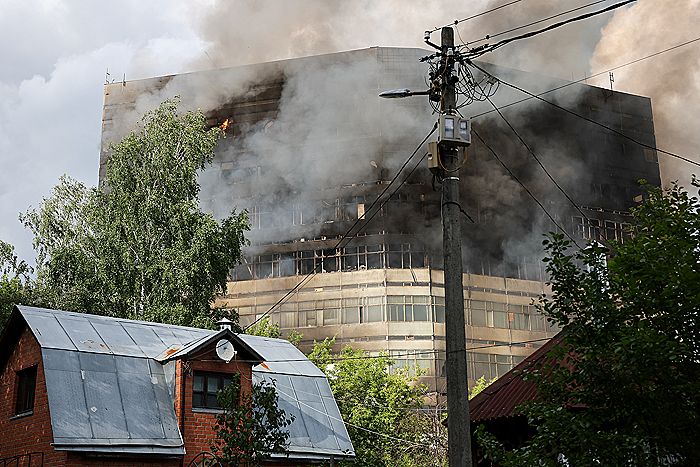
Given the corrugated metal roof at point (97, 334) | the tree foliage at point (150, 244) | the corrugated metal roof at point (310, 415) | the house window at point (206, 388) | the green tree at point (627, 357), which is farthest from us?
the tree foliage at point (150, 244)

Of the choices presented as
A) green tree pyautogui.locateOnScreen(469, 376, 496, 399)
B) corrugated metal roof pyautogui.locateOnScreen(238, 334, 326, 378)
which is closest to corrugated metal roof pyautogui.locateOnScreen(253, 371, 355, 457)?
corrugated metal roof pyautogui.locateOnScreen(238, 334, 326, 378)

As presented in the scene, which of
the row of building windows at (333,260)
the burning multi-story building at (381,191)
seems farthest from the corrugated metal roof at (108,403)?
the row of building windows at (333,260)

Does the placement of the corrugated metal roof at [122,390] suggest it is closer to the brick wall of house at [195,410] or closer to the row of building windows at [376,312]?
the brick wall of house at [195,410]

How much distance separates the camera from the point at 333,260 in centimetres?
7631

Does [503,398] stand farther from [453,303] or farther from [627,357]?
[627,357]

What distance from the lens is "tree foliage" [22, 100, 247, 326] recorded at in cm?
3606

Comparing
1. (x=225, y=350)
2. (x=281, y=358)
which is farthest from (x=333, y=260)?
(x=225, y=350)

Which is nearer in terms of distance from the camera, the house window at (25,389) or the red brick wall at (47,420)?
the red brick wall at (47,420)

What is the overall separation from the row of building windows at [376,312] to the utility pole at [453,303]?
61.0 meters

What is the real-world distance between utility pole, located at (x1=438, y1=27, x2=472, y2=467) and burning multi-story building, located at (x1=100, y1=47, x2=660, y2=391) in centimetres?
5904

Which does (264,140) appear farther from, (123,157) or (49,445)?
(49,445)

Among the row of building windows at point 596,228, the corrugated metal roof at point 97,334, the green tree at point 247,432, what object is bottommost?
the green tree at point 247,432

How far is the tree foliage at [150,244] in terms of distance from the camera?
36.1 metres

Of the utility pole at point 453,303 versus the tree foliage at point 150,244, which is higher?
the tree foliage at point 150,244
